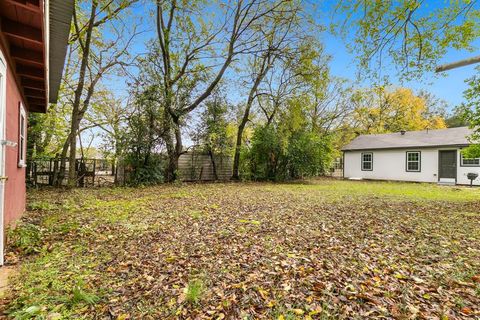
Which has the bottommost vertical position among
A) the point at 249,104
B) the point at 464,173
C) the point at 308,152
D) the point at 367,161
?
the point at 464,173

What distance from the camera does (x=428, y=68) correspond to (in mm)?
6777

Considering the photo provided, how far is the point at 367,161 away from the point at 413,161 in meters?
2.76

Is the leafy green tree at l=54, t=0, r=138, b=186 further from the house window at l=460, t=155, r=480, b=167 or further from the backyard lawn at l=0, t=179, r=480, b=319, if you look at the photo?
the house window at l=460, t=155, r=480, b=167

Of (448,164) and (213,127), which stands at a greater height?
(213,127)

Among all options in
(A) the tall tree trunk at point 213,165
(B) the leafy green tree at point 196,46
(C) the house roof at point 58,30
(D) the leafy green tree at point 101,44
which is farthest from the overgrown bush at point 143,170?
(C) the house roof at point 58,30

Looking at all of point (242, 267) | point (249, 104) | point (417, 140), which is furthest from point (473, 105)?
point (417, 140)

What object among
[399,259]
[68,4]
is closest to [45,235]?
[68,4]

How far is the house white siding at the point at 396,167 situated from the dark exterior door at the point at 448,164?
0.16 metres

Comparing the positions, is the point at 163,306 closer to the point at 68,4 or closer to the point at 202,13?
the point at 68,4

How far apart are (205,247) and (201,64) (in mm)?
10248

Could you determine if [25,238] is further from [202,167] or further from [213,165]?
[213,165]

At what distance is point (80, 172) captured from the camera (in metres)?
10.2

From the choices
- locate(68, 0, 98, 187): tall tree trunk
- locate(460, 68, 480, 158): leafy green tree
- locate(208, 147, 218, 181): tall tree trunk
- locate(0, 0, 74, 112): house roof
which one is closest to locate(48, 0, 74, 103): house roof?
locate(0, 0, 74, 112): house roof

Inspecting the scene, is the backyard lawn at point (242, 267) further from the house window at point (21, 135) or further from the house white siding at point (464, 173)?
the house white siding at point (464, 173)
